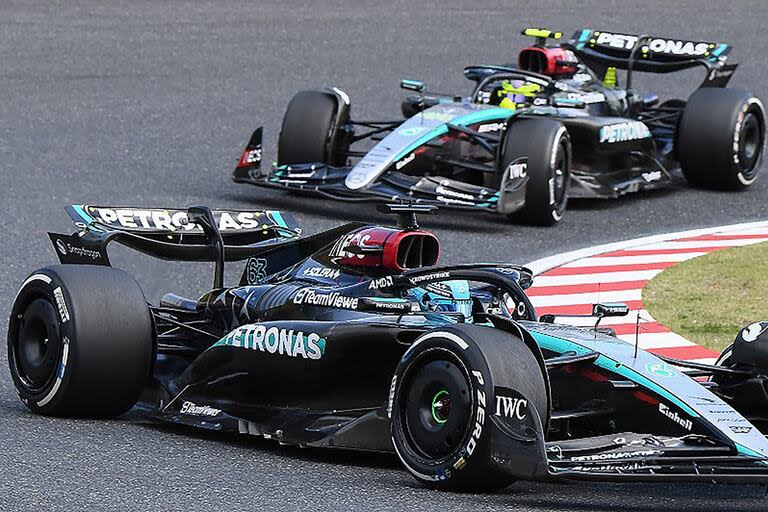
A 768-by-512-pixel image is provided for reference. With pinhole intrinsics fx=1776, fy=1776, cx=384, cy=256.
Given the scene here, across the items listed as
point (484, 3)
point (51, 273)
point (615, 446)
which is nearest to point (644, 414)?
point (615, 446)

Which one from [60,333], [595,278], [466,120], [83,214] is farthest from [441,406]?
[466,120]

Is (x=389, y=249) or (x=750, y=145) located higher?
(x=389, y=249)

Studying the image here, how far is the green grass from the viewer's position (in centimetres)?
1030

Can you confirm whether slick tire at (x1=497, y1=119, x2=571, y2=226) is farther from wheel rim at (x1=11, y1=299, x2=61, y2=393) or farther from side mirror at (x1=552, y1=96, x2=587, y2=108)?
wheel rim at (x1=11, y1=299, x2=61, y2=393)

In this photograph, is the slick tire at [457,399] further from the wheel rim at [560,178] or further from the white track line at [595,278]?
the wheel rim at [560,178]

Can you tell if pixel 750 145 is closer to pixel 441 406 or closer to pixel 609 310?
pixel 609 310

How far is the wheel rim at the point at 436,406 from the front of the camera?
6453 mm

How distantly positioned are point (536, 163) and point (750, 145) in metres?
2.98

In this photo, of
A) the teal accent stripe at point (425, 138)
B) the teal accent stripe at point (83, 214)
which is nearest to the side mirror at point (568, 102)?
the teal accent stripe at point (425, 138)

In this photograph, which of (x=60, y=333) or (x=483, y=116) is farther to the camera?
(x=483, y=116)

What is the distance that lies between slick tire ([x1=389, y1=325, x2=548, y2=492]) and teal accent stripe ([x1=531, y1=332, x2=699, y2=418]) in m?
0.36

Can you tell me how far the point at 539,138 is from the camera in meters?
13.4

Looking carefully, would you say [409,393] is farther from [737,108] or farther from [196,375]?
[737,108]

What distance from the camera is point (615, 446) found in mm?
6469
